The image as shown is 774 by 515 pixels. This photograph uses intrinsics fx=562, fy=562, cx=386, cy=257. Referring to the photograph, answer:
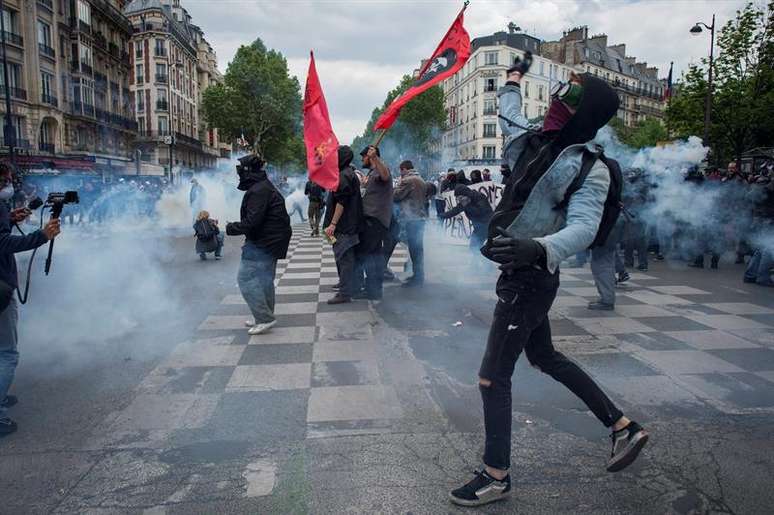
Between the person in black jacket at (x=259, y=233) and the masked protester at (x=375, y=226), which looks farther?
the masked protester at (x=375, y=226)

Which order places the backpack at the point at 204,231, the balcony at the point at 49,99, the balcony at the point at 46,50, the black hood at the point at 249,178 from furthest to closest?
the balcony at the point at 49,99, the balcony at the point at 46,50, the backpack at the point at 204,231, the black hood at the point at 249,178

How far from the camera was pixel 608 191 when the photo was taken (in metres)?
2.41

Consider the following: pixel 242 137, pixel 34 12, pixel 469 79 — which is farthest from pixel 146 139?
pixel 469 79

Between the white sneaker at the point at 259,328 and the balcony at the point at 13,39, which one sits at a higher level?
the balcony at the point at 13,39

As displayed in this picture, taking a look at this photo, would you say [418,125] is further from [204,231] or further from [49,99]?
[204,231]

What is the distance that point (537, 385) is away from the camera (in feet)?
12.8

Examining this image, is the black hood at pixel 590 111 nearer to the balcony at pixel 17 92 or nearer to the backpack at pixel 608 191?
the backpack at pixel 608 191

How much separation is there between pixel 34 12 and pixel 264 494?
118 feet

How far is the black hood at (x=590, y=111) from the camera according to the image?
2.30 m

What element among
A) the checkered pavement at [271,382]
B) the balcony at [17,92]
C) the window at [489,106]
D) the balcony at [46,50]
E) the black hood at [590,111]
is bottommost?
the checkered pavement at [271,382]

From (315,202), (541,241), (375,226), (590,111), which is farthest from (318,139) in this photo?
(315,202)

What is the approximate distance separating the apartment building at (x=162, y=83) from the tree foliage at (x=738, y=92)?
4356 cm

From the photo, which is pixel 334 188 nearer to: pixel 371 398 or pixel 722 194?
pixel 371 398

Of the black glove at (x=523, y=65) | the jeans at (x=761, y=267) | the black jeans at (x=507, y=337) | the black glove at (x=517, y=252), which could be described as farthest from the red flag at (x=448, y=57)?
the jeans at (x=761, y=267)
